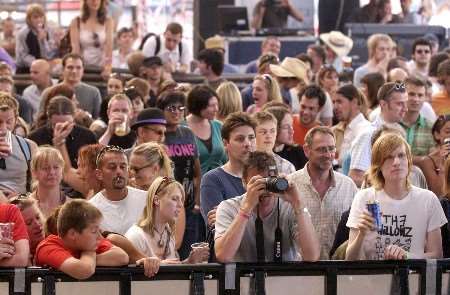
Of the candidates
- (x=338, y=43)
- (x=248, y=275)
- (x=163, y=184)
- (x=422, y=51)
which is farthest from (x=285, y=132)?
(x=338, y=43)

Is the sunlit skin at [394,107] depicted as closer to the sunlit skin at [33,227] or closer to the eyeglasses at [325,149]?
the eyeglasses at [325,149]

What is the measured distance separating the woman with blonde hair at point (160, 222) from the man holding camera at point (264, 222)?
486 millimetres

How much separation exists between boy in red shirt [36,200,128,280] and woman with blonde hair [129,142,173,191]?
7.33 ft

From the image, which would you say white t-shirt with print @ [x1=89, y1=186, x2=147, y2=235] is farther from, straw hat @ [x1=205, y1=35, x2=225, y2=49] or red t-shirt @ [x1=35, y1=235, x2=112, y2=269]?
straw hat @ [x1=205, y1=35, x2=225, y2=49]

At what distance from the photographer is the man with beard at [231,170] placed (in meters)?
10.6

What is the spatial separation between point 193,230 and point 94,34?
601 cm

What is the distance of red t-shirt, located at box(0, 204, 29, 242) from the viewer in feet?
28.1

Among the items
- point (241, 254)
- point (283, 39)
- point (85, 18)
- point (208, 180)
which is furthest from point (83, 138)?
point (283, 39)

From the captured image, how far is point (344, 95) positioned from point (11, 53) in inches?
309

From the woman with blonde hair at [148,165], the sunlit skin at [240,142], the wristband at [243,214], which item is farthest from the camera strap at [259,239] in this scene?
the woman with blonde hair at [148,165]

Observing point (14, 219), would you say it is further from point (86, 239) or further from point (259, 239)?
point (259, 239)

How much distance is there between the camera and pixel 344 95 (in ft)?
44.1

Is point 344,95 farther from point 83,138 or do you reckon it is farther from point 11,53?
point 11,53

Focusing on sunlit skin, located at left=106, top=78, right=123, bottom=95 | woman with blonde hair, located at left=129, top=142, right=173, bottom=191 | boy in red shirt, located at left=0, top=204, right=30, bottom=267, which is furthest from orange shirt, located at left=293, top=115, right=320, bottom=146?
boy in red shirt, located at left=0, top=204, right=30, bottom=267
